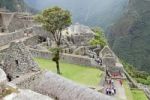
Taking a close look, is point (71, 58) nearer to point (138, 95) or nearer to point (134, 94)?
point (134, 94)

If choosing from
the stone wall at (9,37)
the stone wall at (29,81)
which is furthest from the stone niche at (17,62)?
the stone wall at (9,37)

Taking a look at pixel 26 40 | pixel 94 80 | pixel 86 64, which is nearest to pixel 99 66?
pixel 86 64

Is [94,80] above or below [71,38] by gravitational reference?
below

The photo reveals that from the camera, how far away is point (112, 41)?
12231 centimetres

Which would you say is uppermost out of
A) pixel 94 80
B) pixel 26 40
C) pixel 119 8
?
pixel 119 8

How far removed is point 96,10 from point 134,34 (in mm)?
20858

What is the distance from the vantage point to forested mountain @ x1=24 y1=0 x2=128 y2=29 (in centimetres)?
11494

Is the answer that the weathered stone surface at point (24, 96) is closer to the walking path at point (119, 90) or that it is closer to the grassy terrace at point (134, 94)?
A: the walking path at point (119, 90)

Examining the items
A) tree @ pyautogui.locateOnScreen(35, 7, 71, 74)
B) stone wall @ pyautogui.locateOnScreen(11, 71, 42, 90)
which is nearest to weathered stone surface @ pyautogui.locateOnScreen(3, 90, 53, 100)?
stone wall @ pyautogui.locateOnScreen(11, 71, 42, 90)

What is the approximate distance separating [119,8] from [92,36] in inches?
4439

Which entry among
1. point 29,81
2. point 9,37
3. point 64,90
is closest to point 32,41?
point 9,37

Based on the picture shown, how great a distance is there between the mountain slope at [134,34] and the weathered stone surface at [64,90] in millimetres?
83620

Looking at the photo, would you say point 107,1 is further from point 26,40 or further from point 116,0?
point 26,40

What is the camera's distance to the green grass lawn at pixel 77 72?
25737 mm
